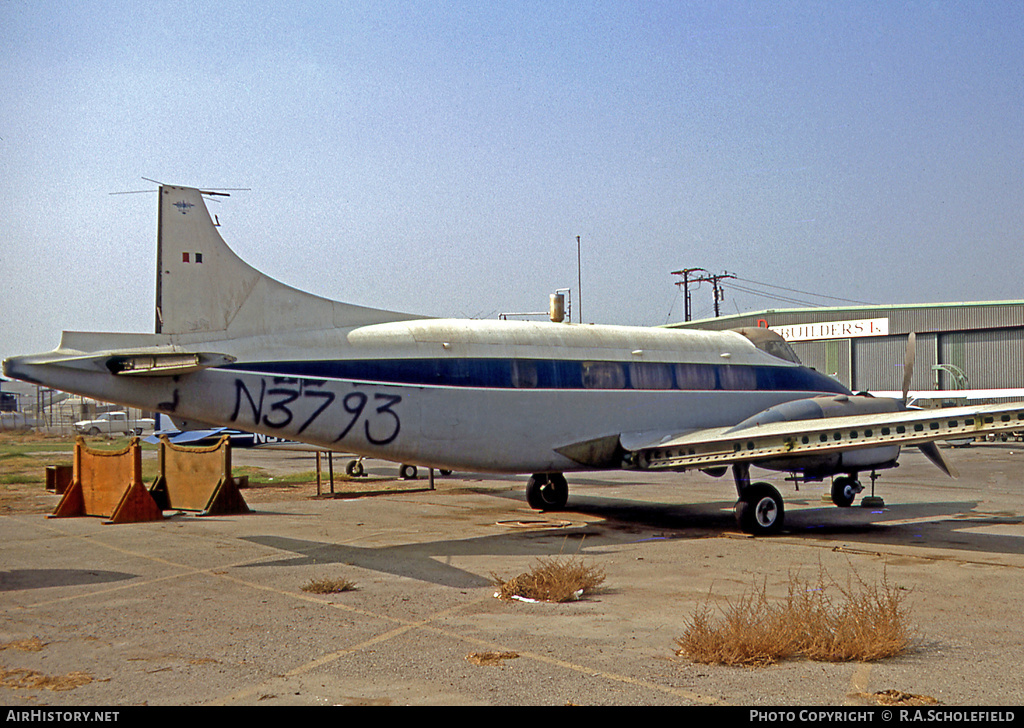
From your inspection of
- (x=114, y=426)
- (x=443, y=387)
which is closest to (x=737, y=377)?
(x=443, y=387)

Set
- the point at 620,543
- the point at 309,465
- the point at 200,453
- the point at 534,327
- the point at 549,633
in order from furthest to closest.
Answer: the point at 309,465
the point at 200,453
the point at 534,327
the point at 620,543
the point at 549,633

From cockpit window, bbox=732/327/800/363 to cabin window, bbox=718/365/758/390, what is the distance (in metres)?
0.96

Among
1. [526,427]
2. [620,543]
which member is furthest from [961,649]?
[526,427]

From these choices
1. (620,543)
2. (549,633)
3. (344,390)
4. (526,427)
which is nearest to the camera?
(549,633)

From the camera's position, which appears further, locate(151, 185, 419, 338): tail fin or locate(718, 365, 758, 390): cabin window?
locate(718, 365, 758, 390): cabin window

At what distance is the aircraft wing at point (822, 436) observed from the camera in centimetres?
1295

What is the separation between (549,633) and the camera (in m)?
8.05

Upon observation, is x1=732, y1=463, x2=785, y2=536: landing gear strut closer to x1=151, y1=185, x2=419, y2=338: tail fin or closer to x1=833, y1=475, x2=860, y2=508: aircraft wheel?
x1=833, y1=475, x2=860, y2=508: aircraft wheel

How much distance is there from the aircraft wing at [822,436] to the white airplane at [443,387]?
3 cm

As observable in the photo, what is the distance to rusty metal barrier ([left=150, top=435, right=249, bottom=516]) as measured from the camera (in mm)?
18750

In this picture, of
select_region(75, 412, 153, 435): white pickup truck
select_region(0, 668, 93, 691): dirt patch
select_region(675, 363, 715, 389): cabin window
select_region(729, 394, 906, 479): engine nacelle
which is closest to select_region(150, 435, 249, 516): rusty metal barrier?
select_region(675, 363, 715, 389): cabin window

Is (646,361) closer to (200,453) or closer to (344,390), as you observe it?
(344,390)

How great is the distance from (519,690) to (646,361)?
11829 mm

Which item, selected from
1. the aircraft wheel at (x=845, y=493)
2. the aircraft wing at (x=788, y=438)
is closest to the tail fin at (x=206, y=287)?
the aircraft wing at (x=788, y=438)
